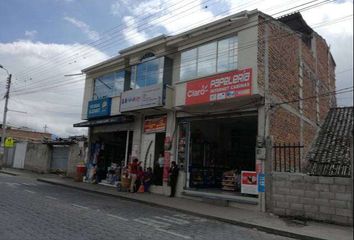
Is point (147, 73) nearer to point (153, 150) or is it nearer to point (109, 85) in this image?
point (153, 150)

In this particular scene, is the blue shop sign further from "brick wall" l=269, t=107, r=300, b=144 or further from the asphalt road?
the asphalt road

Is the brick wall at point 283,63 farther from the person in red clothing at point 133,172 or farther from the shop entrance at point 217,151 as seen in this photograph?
the person in red clothing at point 133,172

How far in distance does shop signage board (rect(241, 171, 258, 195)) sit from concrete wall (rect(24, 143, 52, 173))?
2052 cm

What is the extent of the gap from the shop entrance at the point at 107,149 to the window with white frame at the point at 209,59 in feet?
23.7

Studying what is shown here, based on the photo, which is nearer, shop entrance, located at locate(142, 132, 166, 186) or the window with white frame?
the window with white frame

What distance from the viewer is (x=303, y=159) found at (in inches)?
651

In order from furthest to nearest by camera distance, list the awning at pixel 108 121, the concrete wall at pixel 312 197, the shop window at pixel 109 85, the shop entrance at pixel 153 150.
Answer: the shop window at pixel 109 85 → the awning at pixel 108 121 → the shop entrance at pixel 153 150 → the concrete wall at pixel 312 197

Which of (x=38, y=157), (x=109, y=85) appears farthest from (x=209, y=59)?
(x=38, y=157)

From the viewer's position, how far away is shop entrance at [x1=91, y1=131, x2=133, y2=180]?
22422 millimetres

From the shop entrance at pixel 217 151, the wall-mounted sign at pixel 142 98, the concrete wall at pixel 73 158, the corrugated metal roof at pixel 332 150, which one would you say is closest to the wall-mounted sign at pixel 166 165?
the shop entrance at pixel 217 151

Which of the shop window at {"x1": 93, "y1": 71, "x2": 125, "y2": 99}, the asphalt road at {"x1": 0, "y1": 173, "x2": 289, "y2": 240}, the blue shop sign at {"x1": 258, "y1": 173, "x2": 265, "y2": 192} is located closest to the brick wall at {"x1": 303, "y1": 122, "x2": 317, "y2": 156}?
the blue shop sign at {"x1": 258, "y1": 173, "x2": 265, "y2": 192}

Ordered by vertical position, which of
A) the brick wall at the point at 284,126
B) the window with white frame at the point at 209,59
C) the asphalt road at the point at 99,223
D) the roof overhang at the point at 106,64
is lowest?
the asphalt road at the point at 99,223

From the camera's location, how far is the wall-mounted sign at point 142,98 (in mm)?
16547

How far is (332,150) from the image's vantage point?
50.4 feet
